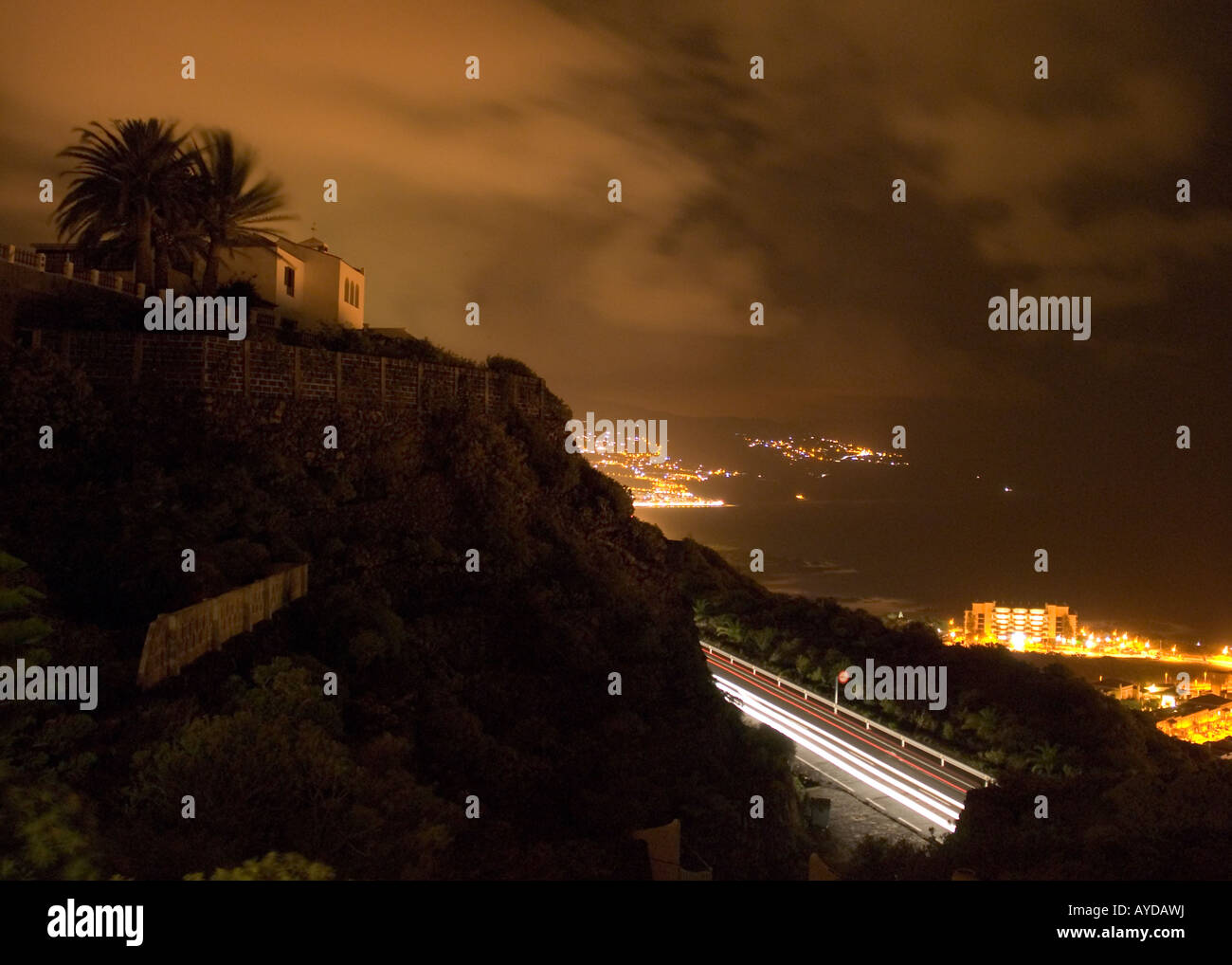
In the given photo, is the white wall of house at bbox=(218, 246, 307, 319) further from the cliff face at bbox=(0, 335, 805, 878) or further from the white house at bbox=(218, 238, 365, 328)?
the cliff face at bbox=(0, 335, 805, 878)

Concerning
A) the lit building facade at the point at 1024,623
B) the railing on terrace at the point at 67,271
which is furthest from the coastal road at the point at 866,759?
the lit building facade at the point at 1024,623

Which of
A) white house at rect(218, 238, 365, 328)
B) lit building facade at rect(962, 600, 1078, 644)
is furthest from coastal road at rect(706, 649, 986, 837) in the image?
lit building facade at rect(962, 600, 1078, 644)

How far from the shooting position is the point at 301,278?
2859 centimetres

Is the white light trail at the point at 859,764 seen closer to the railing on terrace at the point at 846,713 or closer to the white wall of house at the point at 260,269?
the railing on terrace at the point at 846,713

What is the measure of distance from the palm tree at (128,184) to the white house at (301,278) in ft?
10.1

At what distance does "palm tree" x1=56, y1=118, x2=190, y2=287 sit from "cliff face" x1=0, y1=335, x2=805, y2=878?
9.41m

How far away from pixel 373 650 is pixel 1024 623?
7791 centimetres

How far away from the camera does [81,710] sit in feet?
28.9

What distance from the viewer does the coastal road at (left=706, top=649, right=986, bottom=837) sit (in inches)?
730

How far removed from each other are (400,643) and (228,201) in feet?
56.2

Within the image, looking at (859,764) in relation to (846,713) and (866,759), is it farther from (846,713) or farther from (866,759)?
(846,713)

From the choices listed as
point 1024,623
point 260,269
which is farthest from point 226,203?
point 1024,623
